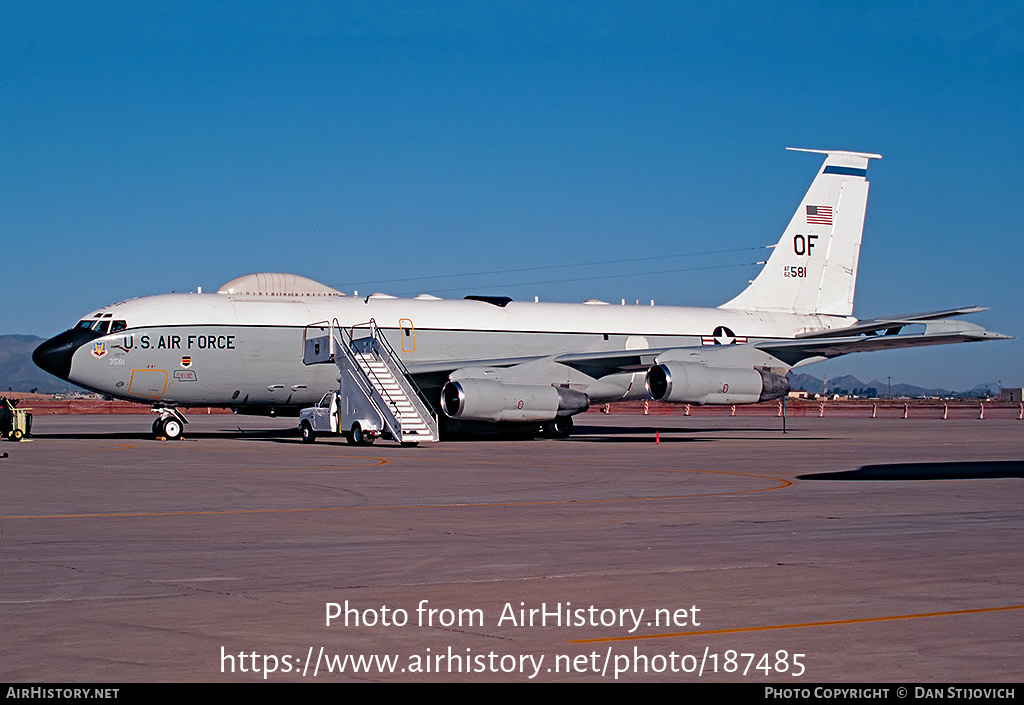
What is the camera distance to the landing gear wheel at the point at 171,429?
119ft

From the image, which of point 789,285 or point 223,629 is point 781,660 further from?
point 789,285

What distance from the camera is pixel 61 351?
34781 mm

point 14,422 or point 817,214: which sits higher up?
point 817,214

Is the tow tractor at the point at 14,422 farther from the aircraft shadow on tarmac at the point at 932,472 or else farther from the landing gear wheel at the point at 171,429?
the aircraft shadow on tarmac at the point at 932,472

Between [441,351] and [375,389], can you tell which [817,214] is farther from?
[375,389]

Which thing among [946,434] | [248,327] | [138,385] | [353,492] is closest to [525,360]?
[248,327]

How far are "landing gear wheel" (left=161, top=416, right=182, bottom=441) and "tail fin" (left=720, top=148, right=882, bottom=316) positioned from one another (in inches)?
857

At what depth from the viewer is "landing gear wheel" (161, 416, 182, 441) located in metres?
36.3

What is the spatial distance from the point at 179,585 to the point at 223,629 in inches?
81.5

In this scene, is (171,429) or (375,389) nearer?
(375,389)

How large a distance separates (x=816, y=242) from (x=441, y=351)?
16574 millimetres

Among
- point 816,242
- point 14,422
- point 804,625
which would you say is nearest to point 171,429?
point 14,422

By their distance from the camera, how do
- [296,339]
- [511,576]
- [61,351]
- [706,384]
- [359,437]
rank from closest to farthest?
[511,576] < [359,437] < [61,351] < [706,384] < [296,339]

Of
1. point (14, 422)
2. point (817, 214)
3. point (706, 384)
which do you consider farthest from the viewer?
point (817, 214)
